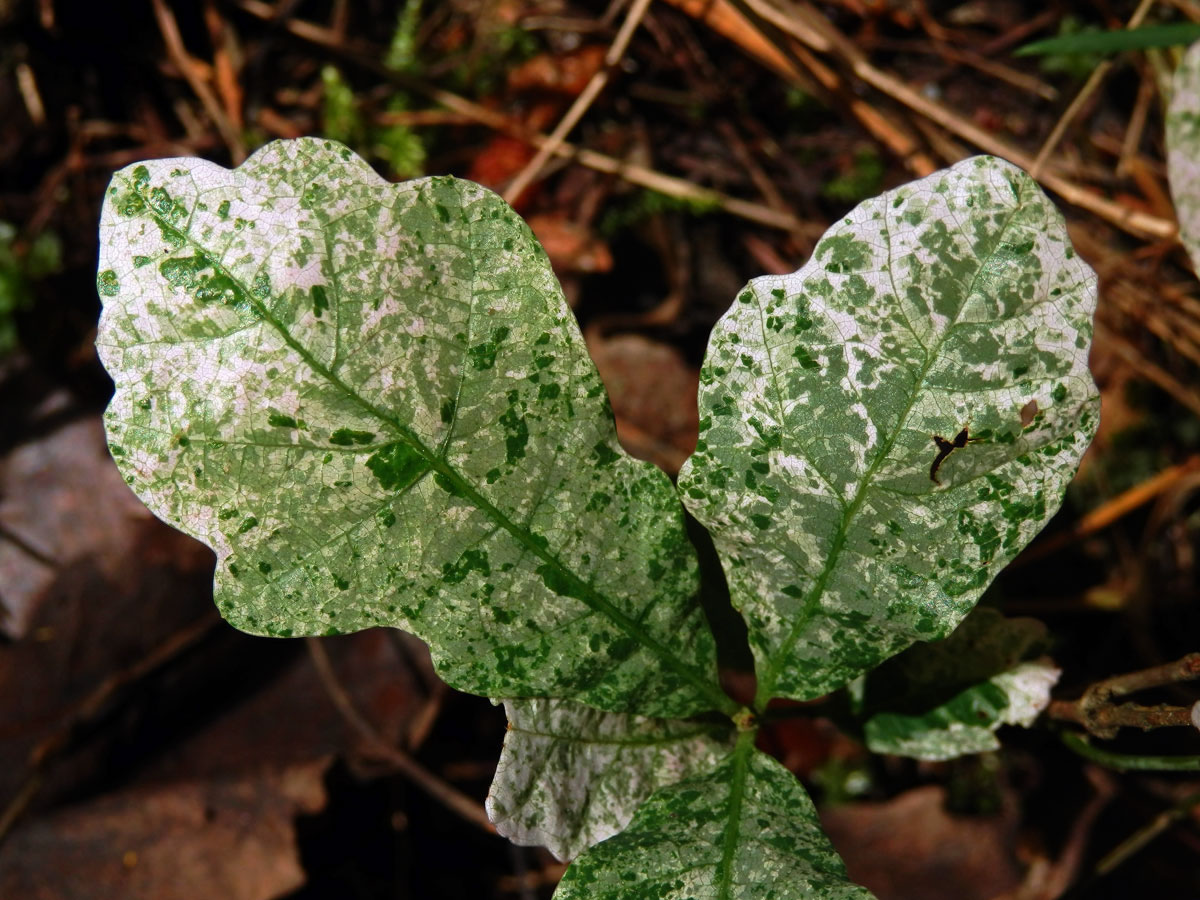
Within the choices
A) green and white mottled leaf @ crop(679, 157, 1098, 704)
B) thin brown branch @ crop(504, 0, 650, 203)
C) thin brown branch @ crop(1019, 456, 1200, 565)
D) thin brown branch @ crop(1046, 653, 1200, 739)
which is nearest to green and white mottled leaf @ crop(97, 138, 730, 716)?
green and white mottled leaf @ crop(679, 157, 1098, 704)

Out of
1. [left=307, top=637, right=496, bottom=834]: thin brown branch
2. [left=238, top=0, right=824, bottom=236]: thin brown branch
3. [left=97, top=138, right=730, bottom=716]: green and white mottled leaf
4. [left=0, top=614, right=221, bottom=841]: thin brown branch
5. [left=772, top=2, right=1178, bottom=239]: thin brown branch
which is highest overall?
[left=772, top=2, right=1178, bottom=239]: thin brown branch

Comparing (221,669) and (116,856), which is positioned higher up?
(221,669)

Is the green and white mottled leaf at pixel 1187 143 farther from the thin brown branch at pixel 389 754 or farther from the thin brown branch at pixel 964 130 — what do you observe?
the thin brown branch at pixel 389 754

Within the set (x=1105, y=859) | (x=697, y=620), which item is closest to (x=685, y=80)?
(x=697, y=620)

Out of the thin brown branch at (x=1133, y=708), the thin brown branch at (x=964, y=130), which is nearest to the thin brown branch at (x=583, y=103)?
the thin brown branch at (x=964, y=130)

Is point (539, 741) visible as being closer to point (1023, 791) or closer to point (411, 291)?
point (411, 291)

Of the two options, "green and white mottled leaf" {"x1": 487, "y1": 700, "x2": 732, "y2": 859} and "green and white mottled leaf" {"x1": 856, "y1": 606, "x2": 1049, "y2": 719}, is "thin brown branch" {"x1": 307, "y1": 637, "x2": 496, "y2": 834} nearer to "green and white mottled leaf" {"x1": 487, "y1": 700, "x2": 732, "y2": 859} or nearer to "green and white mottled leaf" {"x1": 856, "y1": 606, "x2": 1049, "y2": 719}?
"green and white mottled leaf" {"x1": 487, "y1": 700, "x2": 732, "y2": 859}
